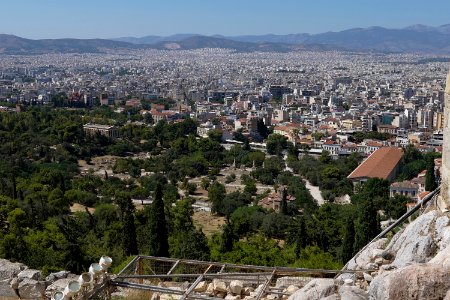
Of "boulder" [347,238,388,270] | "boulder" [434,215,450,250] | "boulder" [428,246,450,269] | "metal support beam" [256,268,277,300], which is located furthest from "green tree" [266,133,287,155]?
"boulder" [428,246,450,269]

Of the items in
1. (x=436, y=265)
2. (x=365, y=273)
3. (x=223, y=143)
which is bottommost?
(x=223, y=143)

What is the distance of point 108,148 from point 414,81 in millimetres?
67374

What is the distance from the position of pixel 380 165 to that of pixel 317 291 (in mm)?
27517

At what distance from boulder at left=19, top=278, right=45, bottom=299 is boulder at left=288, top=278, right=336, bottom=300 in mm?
3146

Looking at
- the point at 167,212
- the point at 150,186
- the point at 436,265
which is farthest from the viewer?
the point at 150,186

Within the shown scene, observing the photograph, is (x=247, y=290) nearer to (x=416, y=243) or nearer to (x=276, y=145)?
(x=416, y=243)

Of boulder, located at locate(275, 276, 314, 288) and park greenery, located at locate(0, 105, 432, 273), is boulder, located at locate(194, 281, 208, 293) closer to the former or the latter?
boulder, located at locate(275, 276, 314, 288)

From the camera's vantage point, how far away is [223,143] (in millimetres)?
43281

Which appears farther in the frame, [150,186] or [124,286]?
[150,186]

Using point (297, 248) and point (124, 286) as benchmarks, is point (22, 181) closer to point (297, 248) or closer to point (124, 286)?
point (297, 248)

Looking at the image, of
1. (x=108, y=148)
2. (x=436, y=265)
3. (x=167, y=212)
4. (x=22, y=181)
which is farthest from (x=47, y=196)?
(x=436, y=265)

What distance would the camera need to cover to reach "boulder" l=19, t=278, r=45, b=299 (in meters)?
6.33

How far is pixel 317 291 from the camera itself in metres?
4.43

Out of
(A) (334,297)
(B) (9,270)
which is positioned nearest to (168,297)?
(A) (334,297)
